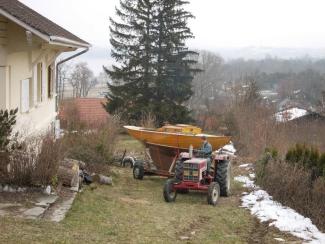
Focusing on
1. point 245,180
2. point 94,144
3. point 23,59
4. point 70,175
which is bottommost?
point 245,180

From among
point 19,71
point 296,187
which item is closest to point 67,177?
point 19,71

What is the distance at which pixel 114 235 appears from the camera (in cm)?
821

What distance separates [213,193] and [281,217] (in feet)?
6.47

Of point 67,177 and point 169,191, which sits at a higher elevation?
point 67,177

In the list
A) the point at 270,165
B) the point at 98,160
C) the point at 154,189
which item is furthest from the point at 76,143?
the point at 270,165

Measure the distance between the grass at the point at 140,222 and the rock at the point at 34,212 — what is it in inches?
10.3

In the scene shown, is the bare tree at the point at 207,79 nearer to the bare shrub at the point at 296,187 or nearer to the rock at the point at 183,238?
the bare shrub at the point at 296,187

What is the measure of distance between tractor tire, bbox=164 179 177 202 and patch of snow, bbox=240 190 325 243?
1.76 meters

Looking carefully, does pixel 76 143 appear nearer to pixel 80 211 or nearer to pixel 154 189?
pixel 154 189

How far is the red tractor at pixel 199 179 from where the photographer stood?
1252 centimetres

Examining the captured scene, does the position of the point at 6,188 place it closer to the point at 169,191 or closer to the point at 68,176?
the point at 68,176

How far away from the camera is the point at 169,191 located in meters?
12.5

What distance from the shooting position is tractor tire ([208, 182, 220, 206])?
12.4 metres

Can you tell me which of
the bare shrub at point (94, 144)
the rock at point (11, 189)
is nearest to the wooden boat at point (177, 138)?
the bare shrub at point (94, 144)
